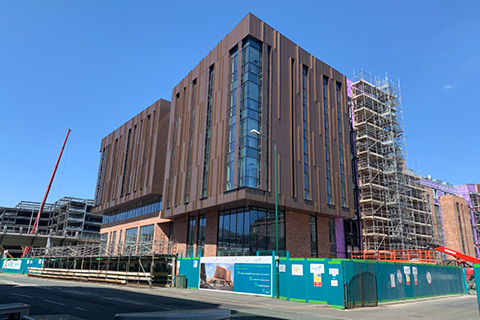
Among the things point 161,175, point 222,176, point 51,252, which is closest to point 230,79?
point 222,176

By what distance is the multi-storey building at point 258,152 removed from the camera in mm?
31359

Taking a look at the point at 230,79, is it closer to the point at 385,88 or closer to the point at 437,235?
the point at 385,88

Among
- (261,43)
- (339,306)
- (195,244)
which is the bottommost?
(339,306)

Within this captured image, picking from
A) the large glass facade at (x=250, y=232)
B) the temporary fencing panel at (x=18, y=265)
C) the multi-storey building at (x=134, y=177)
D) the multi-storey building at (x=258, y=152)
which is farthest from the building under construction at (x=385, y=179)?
the temporary fencing panel at (x=18, y=265)

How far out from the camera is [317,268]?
19750 mm

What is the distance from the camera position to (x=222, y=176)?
31734mm

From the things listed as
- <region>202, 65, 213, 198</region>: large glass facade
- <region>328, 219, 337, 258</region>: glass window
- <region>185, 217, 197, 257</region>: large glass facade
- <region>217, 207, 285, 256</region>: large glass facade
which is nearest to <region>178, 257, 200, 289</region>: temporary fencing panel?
<region>217, 207, 285, 256</region>: large glass facade

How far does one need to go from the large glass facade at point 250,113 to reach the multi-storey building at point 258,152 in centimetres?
10

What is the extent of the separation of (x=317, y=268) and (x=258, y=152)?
1366 cm

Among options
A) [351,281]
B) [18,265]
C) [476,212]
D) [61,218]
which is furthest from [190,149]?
[61,218]

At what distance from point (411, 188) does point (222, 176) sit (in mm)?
33718

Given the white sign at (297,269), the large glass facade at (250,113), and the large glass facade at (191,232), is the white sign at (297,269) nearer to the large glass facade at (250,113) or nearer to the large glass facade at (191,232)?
the large glass facade at (250,113)

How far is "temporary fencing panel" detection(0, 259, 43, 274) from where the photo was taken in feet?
A: 181

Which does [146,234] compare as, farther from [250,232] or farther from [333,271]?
[333,271]
